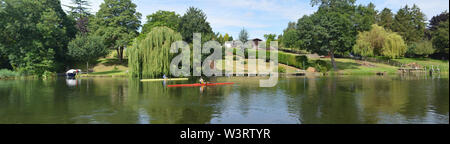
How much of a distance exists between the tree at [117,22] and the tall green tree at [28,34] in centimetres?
990

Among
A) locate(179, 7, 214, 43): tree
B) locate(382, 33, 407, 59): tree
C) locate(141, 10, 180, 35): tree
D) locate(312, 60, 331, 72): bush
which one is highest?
locate(141, 10, 180, 35): tree

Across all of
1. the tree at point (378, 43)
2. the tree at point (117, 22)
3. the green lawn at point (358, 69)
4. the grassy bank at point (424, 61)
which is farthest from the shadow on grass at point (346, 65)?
the tree at point (117, 22)

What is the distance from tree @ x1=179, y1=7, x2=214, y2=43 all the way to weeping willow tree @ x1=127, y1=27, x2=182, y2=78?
12578 mm

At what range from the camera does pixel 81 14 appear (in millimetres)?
90688

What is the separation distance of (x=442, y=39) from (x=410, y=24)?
16547mm

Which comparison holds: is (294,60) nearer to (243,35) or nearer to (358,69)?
(358,69)

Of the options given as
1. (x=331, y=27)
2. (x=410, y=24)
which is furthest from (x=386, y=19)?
(x=331, y=27)

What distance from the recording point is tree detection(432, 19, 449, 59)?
7981cm

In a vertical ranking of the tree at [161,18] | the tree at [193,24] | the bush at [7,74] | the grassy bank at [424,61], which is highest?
the tree at [161,18]

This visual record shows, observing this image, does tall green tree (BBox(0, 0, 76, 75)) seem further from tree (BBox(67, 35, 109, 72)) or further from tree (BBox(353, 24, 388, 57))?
tree (BBox(353, 24, 388, 57))

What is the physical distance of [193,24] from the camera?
193 ft

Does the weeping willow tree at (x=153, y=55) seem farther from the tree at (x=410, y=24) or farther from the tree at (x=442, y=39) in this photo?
the tree at (x=410, y=24)

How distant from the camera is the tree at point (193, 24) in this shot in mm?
58219

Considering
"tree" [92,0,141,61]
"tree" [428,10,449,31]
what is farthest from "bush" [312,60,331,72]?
"tree" [428,10,449,31]
